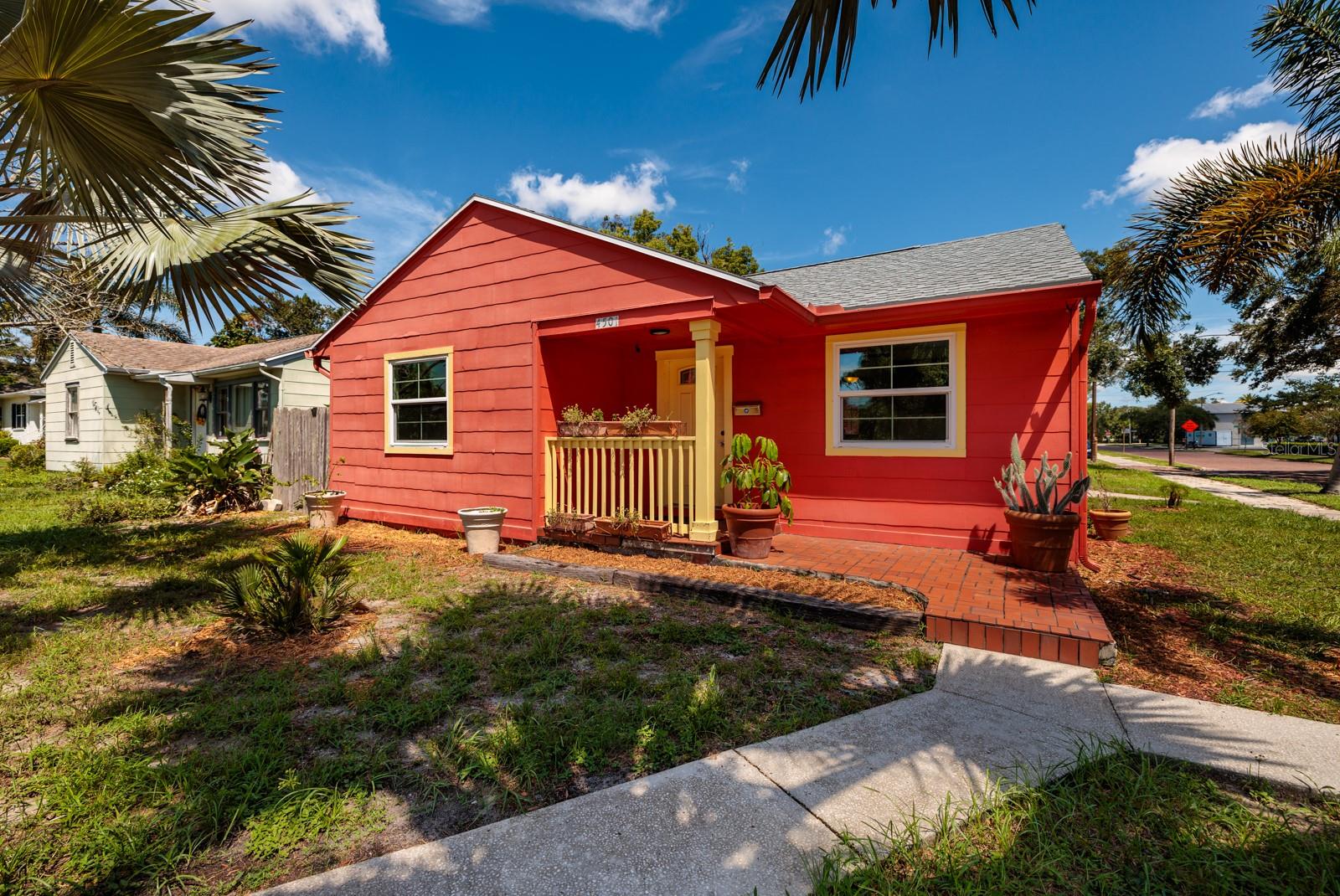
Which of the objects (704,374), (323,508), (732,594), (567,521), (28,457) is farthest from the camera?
(28,457)

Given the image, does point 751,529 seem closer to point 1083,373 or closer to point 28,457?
point 1083,373

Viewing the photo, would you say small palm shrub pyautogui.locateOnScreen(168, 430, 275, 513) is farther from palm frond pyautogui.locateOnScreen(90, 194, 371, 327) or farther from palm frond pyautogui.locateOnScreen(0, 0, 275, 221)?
palm frond pyautogui.locateOnScreen(0, 0, 275, 221)

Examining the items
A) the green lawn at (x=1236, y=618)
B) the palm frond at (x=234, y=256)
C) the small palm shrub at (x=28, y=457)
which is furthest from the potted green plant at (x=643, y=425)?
the small palm shrub at (x=28, y=457)

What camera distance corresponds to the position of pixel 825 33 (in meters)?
2.25

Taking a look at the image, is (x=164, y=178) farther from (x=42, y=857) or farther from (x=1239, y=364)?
(x=1239, y=364)

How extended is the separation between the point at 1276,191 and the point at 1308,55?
5.00 ft

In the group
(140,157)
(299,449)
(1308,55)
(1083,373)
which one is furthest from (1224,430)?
(140,157)

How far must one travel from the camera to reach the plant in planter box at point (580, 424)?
6367mm

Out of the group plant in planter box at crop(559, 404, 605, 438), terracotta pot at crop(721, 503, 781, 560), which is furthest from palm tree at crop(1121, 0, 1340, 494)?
plant in planter box at crop(559, 404, 605, 438)

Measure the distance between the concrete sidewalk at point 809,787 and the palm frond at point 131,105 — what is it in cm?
419

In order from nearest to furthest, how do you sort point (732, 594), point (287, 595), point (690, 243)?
point (287, 595) < point (732, 594) < point (690, 243)

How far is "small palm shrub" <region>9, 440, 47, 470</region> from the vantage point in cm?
1698

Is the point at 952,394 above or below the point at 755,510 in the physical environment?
above

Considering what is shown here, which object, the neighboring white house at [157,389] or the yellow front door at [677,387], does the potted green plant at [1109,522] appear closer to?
the yellow front door at [677,387]
